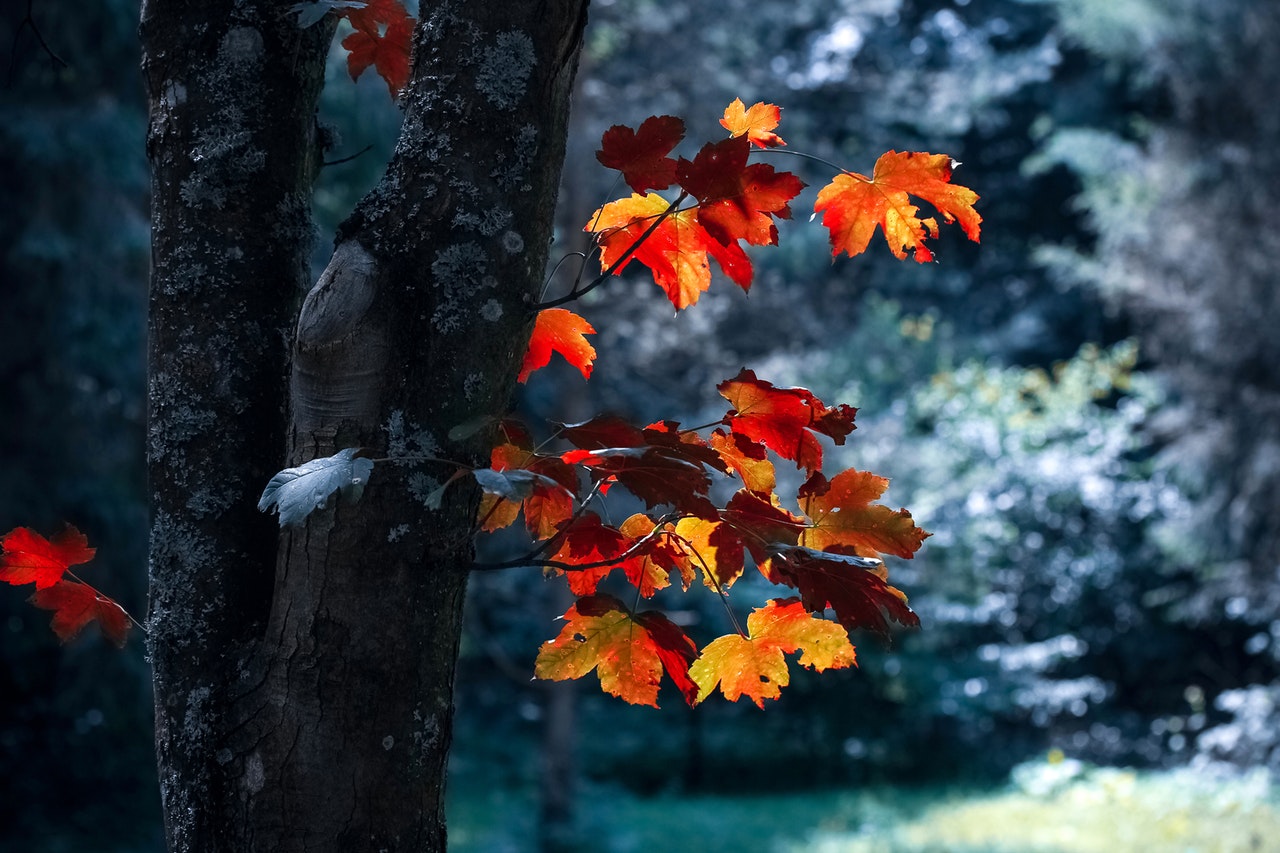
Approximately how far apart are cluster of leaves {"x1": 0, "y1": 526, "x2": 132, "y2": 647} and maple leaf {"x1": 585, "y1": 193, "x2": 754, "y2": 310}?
60 centimetres

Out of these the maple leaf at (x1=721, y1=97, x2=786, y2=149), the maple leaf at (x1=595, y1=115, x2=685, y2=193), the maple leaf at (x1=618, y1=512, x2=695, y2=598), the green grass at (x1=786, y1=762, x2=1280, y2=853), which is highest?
the green grass at (x1=786, y1=762, x2=1280, y2=853)

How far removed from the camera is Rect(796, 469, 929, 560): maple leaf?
3.70 ft

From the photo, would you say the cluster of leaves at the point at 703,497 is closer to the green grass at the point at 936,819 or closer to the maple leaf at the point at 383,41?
the maple leaf at the point at 383,41

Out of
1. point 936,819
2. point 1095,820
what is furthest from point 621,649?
point 936,819

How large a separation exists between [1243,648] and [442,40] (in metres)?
8.99

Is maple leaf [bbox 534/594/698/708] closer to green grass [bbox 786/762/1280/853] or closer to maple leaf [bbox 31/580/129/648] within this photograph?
maple leaf [bbox 31/580/129/648]

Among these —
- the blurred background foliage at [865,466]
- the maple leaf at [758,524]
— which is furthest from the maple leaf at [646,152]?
the blurred background foliage at [865,466]

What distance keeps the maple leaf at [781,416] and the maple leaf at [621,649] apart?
21cm

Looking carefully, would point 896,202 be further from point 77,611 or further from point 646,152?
point 77,611

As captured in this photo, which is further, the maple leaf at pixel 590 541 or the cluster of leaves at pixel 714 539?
the maple leaf at pixel 590 541

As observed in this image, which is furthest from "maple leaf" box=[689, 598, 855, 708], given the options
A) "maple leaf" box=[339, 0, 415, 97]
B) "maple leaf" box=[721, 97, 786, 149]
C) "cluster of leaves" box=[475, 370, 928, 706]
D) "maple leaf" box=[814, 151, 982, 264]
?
"maple leaf" box=[339, 0, 415, 97]

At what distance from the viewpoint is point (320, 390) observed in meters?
1.01

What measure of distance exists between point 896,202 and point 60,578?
94cm

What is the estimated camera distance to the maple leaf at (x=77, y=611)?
3.78 ft
